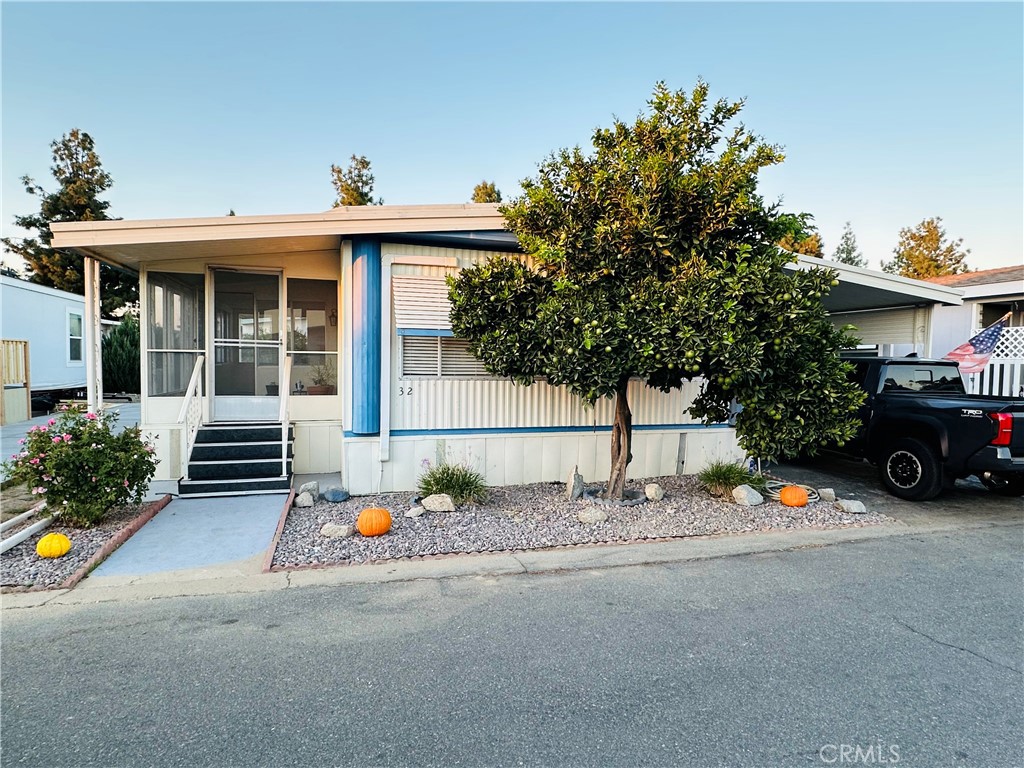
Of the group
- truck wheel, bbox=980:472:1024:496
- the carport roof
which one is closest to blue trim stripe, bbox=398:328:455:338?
the carport roof

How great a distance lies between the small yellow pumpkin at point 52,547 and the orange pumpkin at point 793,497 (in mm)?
7151

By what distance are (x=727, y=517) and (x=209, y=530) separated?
5314mm

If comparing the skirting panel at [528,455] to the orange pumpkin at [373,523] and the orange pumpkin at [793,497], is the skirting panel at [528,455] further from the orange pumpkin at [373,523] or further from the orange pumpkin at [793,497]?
the orange pumpkin at [793,497]

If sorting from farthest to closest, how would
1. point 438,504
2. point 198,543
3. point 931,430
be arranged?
point 931,430
point 438,504
point 198,543

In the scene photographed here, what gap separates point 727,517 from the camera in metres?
5.75

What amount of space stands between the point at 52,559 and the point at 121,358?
1729 centimetres

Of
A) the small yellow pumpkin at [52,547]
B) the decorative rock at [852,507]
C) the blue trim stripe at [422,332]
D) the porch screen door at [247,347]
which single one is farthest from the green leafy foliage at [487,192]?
the small yellow pumpkin at [52,547]

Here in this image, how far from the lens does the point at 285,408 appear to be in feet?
22.6

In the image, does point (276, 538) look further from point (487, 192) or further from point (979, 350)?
point (487, 192)

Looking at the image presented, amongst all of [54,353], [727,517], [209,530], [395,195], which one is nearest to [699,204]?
[727,517]

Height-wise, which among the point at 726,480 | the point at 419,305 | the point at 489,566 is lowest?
the point at 489,566

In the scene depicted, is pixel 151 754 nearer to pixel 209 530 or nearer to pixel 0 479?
pixel 209 530

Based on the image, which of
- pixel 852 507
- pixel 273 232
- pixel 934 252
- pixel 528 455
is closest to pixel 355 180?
pixel 273 232

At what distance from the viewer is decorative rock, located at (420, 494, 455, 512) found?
567 cm
